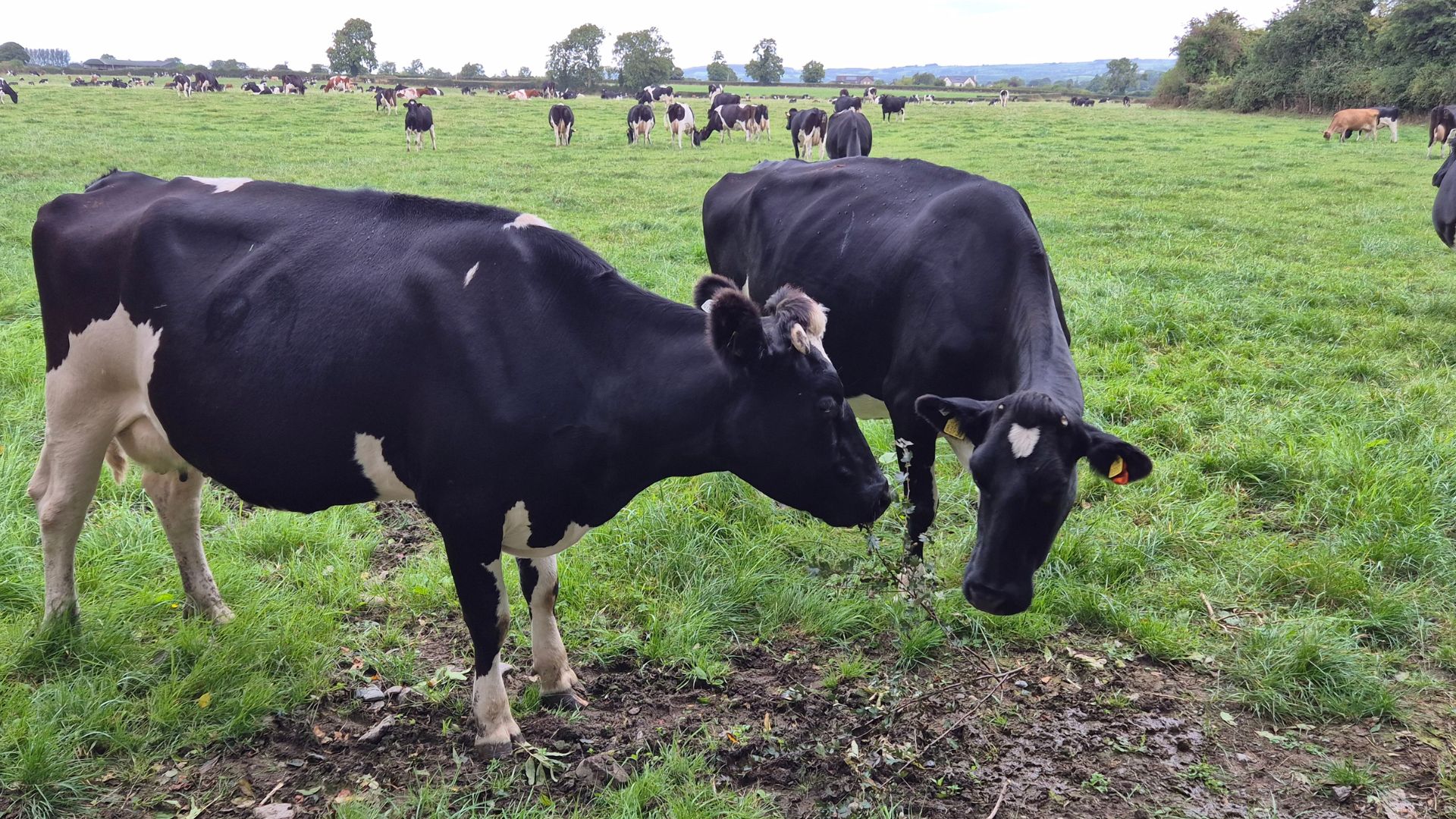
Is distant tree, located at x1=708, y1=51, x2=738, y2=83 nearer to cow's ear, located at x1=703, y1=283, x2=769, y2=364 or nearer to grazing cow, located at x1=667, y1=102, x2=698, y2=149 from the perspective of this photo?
grazing cow, located at x1=667, y1=102, x2=698, y2=149

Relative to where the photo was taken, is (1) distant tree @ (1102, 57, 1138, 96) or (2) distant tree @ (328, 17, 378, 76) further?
(1) distant tree @ (1102, 57, 1138, 96)

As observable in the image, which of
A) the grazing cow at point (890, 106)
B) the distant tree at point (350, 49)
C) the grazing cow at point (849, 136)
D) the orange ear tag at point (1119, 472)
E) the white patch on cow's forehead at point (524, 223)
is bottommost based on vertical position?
the orange ear tag at point (1119, 472)

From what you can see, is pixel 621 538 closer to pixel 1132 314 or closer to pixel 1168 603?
pixel 1168 603

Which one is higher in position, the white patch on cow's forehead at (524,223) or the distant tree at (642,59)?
the distant tree at (642,59)

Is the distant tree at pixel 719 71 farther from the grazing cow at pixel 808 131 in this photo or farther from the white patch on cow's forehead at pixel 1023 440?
the white patch on cow's forehead at pixel 1023 440

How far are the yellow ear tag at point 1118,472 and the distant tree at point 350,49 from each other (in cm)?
10171

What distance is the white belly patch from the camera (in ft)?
10.1

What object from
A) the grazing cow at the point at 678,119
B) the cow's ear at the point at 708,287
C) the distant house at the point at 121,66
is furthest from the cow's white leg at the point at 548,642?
the distant house at the point at 121,66

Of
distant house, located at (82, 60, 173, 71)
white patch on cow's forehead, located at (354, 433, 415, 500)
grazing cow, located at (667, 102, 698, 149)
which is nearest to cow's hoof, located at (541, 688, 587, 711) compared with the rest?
white patch on cow's forehead, located at (354, 433, 415, 500)

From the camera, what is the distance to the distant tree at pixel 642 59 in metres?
86.6

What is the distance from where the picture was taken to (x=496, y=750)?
3.30 metres

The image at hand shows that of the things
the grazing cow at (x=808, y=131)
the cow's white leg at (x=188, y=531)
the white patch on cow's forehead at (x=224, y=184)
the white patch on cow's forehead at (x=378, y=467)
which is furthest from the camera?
the grazing cow at (x=808, y=131)

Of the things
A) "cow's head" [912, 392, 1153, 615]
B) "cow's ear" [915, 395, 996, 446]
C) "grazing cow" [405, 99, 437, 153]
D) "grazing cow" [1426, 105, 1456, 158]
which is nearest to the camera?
"cow's head" [912, 392, 1153, 615]

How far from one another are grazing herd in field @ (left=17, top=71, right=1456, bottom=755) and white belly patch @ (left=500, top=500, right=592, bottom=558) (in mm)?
10
